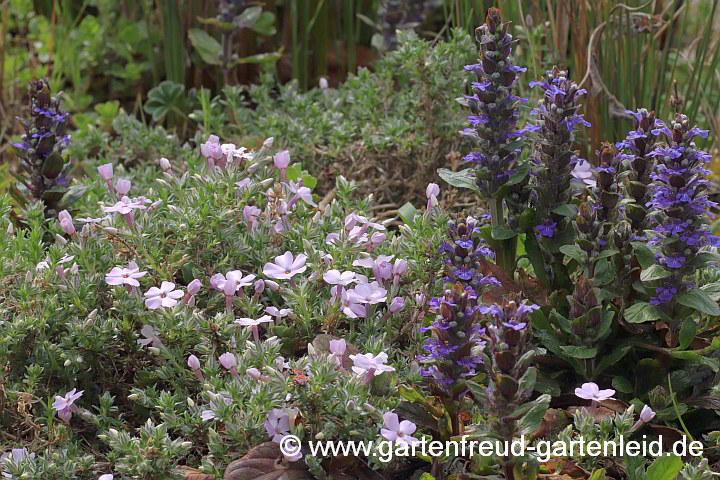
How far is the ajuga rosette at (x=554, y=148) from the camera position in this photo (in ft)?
6.59

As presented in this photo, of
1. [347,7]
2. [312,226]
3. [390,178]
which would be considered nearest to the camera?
[312,226]

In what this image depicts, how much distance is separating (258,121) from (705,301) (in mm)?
1997

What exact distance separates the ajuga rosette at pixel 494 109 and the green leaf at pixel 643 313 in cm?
43

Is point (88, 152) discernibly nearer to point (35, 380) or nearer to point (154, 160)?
point (154, 160)

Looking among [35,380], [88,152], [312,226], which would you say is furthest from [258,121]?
[35,380]

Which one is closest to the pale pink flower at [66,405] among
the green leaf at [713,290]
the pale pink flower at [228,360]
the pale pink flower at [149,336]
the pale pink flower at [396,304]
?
the pale pink flower at [149,336]

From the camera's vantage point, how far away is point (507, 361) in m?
1.57

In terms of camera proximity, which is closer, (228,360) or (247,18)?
(228,360)

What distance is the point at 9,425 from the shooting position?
204cm

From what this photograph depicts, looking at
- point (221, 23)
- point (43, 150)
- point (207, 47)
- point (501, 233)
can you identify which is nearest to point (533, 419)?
point (501, 233)

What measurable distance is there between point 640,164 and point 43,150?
69.1 inches

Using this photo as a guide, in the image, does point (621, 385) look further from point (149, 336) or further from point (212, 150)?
point (212, 150)

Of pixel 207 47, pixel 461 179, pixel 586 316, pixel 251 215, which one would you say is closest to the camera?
pixel 586 316

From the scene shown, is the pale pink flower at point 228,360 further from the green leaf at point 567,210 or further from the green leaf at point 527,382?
the green leaf at point 567,210
